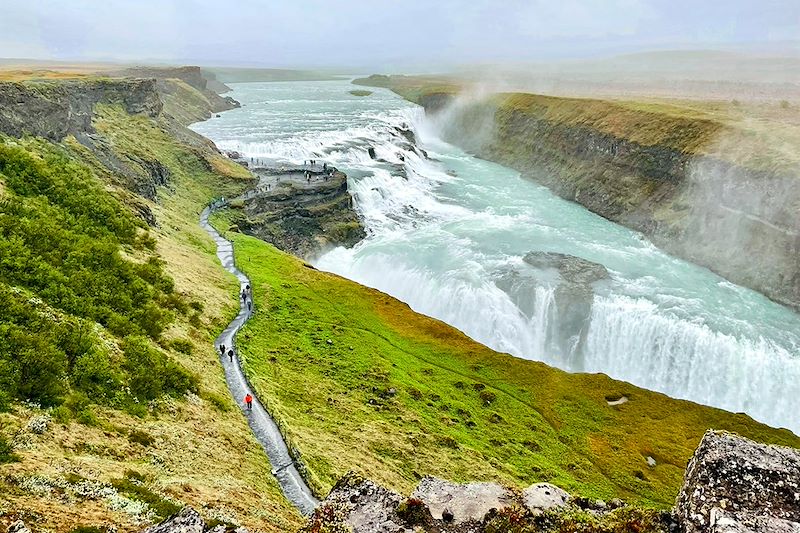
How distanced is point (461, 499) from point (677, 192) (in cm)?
8157

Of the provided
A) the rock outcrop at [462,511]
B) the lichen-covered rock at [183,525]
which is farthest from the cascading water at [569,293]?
the lichen-covered rock at [183,525]

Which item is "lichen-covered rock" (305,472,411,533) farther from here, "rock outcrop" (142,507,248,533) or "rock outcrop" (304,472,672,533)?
"rock outcrop" (142,507,248,533)

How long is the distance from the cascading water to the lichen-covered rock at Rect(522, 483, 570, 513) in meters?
39.2

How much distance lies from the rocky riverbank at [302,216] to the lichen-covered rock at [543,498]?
204 feet

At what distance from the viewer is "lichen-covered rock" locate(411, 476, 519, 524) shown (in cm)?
1503

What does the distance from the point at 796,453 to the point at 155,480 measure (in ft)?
64.7

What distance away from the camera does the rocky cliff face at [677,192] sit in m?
64.5

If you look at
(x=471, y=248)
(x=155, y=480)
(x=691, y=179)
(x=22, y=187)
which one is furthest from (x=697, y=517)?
(x=691, y=179)

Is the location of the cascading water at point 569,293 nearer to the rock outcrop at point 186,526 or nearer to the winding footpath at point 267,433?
the winding footpath at point 267,433

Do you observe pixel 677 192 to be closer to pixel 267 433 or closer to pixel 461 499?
pixel 267 433

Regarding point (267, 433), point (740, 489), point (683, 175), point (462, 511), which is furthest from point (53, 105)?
point (683, 175)

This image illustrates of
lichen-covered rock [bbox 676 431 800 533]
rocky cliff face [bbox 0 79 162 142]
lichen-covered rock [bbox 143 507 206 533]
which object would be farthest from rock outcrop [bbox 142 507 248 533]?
rocky cliff face [bbox 0 79 162 142]

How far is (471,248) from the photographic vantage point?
230 ft

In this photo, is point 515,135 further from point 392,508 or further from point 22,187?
point 392,508
